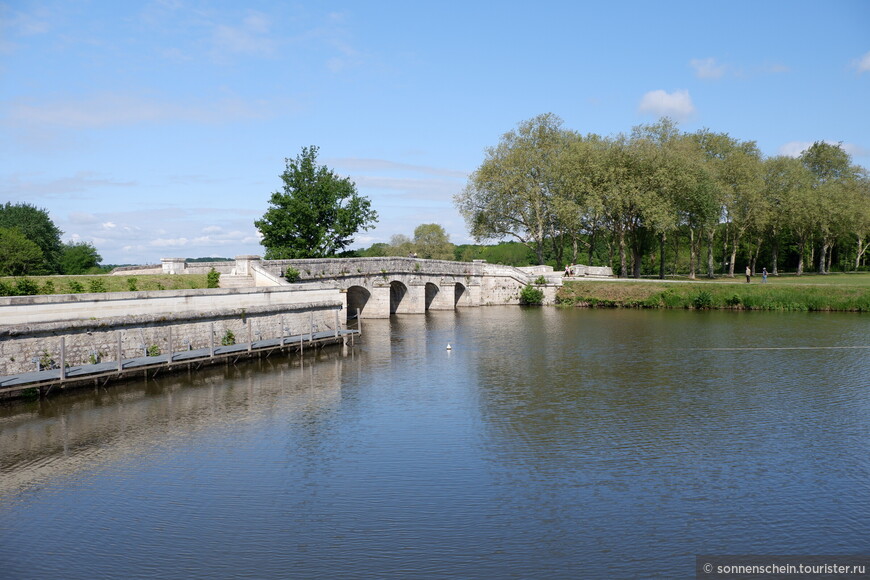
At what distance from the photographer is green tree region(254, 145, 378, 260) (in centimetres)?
5384

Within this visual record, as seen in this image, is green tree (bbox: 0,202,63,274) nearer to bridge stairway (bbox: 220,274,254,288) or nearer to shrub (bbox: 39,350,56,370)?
bridge stairway (bbox: 220,274,254,288)

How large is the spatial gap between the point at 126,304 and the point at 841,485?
24309 mm

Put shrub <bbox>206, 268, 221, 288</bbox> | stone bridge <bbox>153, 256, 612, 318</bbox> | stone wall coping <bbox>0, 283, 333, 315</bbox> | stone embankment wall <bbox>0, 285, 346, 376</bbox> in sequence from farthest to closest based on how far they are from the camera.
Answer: stone bridge <bbox>153, 256, 612, 318</bbox>, shrub <bbox>206, 268, 221, 288</bbox>, stone wall coping <bbox>0, 283, 333, 315</bbox>, stone embankment wall <bbox>0, 285, 346, 376</bbox>

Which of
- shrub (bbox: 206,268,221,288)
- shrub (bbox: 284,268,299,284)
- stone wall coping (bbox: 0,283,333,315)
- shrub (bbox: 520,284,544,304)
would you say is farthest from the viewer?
shrub (bbox: 520,284,544,304)

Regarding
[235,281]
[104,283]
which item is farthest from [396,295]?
[104,283]

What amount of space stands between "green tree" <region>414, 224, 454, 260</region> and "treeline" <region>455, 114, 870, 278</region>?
96.1 feet

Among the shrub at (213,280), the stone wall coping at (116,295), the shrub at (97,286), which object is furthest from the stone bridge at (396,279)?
the shrub at (97,286)

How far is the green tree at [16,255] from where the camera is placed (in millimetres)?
44906

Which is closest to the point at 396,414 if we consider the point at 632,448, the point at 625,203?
the point at 632,448

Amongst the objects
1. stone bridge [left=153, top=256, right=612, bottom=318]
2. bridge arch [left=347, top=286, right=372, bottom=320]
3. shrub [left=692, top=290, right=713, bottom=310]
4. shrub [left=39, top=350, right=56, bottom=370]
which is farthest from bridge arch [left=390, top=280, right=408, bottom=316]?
shrub [left=39, top=350, right=56, bottom=370]

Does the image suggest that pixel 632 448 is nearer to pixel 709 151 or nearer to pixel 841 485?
pixel 841 485

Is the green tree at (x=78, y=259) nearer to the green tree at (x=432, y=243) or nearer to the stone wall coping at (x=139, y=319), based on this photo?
the stone wall coping at (x=139, y=319)

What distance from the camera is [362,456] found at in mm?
16078

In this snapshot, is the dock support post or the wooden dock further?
the dock support post
